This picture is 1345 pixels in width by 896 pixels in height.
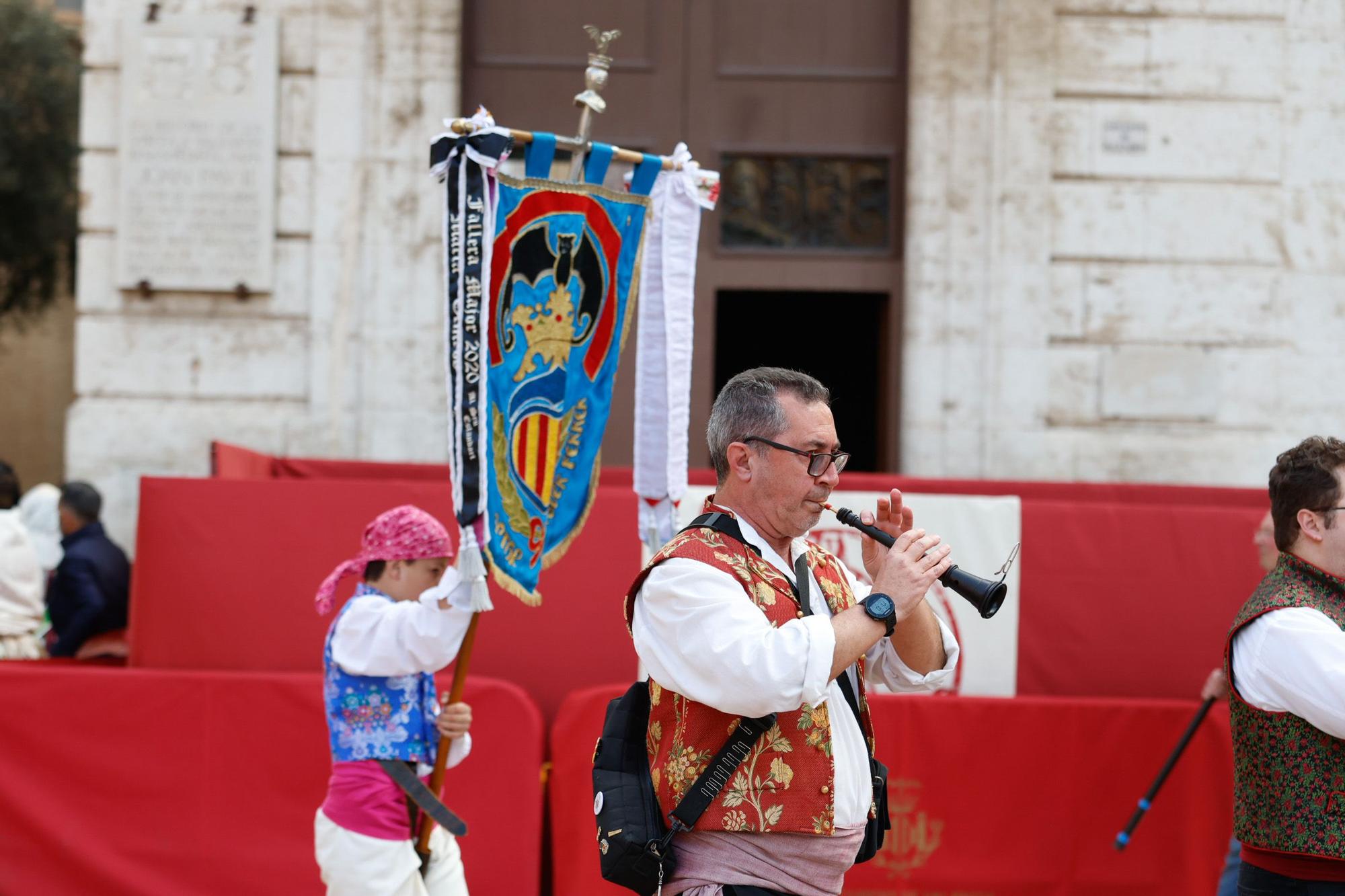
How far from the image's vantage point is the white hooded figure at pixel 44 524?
9031 mm

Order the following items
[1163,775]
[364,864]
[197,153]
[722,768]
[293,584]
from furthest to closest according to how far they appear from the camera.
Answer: [197,153] → [293,584] → [1163,775] → [364,864] → [722,768]

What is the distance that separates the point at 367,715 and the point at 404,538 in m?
0.56

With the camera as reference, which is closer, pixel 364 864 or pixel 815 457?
pixel 815 457

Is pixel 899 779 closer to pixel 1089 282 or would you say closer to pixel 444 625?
pixel 444 625

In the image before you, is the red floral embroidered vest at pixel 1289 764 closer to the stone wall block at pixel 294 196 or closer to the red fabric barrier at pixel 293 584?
the red fabric barrier at pixel 293 584

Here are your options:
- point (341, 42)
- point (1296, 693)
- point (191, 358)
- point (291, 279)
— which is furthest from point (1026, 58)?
point (1296, 693)

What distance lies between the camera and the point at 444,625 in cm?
431

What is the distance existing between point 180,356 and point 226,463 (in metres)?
1.66

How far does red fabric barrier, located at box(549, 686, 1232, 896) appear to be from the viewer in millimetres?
5840

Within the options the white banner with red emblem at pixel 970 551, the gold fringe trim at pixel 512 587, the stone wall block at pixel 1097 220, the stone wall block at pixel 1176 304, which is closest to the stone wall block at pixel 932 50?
the stone wall block at pixel 1097 220

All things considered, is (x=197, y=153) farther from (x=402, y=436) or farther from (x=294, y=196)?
(x=402, y=436)

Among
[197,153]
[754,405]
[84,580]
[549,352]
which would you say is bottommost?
[84,580]

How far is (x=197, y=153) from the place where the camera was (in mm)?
8102

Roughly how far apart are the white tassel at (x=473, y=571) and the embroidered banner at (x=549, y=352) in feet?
0.46
